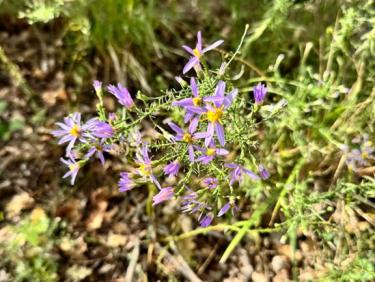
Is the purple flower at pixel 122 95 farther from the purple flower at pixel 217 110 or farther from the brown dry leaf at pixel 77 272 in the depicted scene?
the brown dry leaf at pixel 77 272

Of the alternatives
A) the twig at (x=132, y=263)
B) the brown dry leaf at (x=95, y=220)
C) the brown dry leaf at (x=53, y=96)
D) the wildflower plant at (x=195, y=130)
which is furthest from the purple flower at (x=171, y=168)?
the brown dry leaf at (x=53, y=96)

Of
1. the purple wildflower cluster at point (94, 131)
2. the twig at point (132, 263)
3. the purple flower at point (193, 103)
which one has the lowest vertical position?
the twig at point (132, 263)

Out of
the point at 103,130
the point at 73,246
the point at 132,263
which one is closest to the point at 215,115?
the point at 103,130

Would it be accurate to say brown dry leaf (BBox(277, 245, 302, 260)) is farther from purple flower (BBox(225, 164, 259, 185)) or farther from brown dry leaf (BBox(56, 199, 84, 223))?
brown dry leaf (BBox(56, 199, 84, 223))

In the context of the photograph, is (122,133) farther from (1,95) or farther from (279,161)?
(1,95)

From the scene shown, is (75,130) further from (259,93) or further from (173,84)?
(173,84)

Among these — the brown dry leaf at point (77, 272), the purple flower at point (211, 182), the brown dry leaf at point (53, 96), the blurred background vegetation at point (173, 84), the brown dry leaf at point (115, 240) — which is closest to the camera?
the purple flower at point (211, 182)

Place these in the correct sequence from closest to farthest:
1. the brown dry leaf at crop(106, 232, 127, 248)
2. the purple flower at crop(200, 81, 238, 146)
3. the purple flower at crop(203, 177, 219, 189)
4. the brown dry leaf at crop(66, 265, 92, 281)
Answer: the purple flower at crop(200, 81, 238, 146) → the purple flower at crop(203, 177, 219, 189) → the brown dry leaf at crop(66, 265, 92, 281) → the brown dry leaf at crop(106, 232, 127, 248)

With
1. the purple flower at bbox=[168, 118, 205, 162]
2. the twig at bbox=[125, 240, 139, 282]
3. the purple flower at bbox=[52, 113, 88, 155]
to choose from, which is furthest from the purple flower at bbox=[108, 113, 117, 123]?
the twig at bbox=[125, 240, 139, 282]

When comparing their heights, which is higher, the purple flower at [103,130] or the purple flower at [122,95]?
the purple flower at [122,95]
